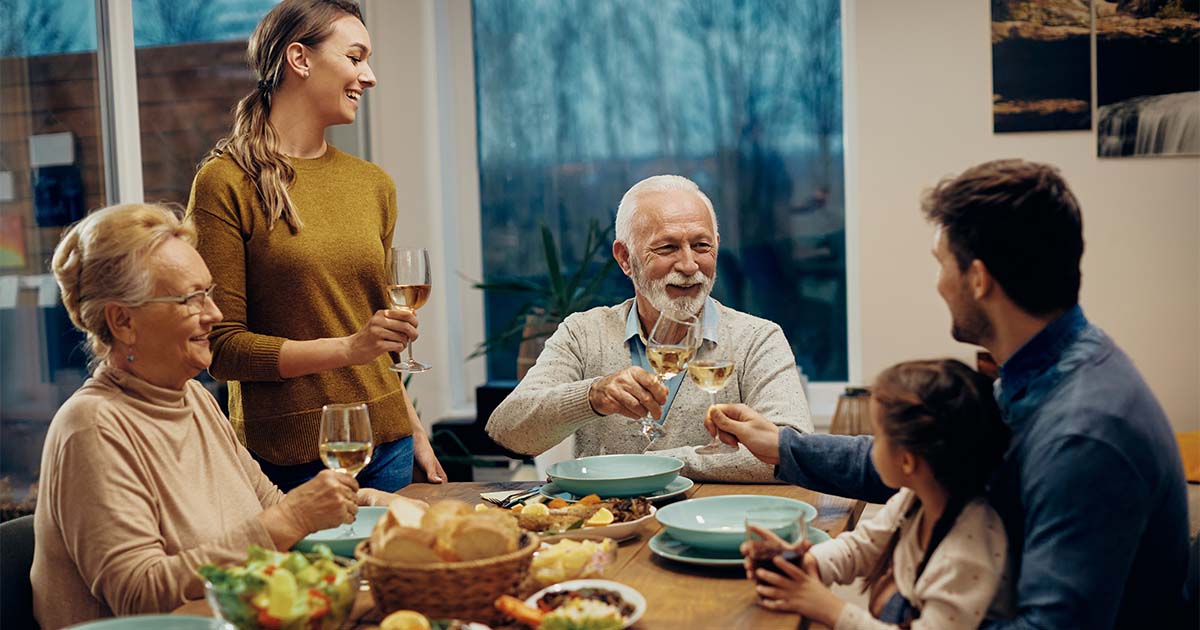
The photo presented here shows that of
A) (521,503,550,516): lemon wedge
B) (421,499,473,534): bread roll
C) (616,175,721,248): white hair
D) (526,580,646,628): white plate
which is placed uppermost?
(616,175,721,248): white hair

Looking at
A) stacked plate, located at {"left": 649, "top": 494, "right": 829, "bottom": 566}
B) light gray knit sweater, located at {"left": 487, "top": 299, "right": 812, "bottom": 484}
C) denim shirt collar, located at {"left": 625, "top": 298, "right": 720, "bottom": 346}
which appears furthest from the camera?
denim shirt collar, located at {"left": 625, "top": 298, "right": 720, "bottom": 346}

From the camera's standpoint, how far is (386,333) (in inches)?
85.4

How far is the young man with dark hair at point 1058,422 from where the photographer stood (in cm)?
135

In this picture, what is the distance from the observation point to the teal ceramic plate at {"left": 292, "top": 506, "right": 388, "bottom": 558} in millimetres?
1774

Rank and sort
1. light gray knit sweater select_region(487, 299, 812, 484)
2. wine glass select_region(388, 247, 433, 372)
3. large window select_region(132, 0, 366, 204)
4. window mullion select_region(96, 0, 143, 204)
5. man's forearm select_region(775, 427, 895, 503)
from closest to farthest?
man's forearm select_region(775, 427, 895, 503), wine glass select_region(388, 247, 433, 372), light gray knit sweater select_region(487, 299, 812, 484), window mullion select_region(96, 0, 143, 204), large window select_region(132, 0, 366, 204)

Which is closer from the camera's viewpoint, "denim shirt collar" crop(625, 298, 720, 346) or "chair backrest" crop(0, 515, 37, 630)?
"chair backrest" crop(0, 515, 37, 630)

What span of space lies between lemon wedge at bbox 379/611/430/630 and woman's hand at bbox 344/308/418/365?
0.91 metres

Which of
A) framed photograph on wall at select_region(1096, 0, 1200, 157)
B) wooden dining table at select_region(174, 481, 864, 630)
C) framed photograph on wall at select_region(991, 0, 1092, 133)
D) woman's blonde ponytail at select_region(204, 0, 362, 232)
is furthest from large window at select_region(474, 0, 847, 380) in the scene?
wooden dining table at select_region(174, 481, 864, 630)

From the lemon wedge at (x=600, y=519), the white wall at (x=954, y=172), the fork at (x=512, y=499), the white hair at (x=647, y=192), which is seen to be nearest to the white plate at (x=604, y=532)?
the lemon wedge at (x=600, y=519)

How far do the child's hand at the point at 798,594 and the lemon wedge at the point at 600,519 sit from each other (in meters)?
0.39

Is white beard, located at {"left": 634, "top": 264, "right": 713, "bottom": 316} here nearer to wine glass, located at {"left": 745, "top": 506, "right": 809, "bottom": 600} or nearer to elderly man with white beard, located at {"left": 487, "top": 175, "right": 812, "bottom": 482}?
elderly man with white beard, located at {"left": 487, "top": 175, "right": 812, "bottom": 482}

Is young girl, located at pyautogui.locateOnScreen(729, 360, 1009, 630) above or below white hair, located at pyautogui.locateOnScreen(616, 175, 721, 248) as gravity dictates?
below

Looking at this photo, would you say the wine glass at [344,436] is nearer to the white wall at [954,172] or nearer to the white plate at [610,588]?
the white plate at [610,588]

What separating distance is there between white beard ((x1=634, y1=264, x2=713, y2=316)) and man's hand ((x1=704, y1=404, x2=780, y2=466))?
0.53m
